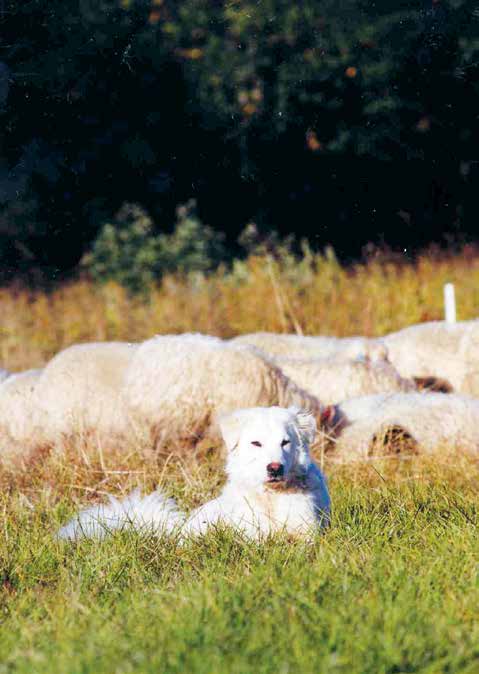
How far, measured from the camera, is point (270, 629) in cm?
246

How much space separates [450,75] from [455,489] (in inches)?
389

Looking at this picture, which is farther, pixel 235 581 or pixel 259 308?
pixel 259 308

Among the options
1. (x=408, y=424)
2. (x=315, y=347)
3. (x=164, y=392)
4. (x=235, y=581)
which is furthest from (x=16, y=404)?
(x=235, y=581)

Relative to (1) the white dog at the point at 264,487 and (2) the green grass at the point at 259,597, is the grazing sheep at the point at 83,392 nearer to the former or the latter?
(2) the green grass at the point at 259,597

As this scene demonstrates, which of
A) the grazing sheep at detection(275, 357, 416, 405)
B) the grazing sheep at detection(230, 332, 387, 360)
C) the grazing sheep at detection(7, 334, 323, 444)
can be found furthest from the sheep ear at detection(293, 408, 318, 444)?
the grazing sheep at detection(230, 332, 387, 360)

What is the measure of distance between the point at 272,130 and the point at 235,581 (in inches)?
472

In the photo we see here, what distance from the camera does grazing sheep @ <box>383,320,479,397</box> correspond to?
722 cm

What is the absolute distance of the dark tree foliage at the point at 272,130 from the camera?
12.6 meters

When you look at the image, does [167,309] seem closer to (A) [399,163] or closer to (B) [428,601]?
(A) [399,163]

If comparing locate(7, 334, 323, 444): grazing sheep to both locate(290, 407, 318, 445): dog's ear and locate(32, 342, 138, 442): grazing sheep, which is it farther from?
locate(290, 407, 318, 445): dog's ear

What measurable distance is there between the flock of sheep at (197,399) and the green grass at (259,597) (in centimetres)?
150

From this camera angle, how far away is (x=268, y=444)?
11.6 feet

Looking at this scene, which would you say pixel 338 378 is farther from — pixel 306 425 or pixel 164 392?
pixel 306 425

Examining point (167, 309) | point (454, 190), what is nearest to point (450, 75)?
point (454, 190)
